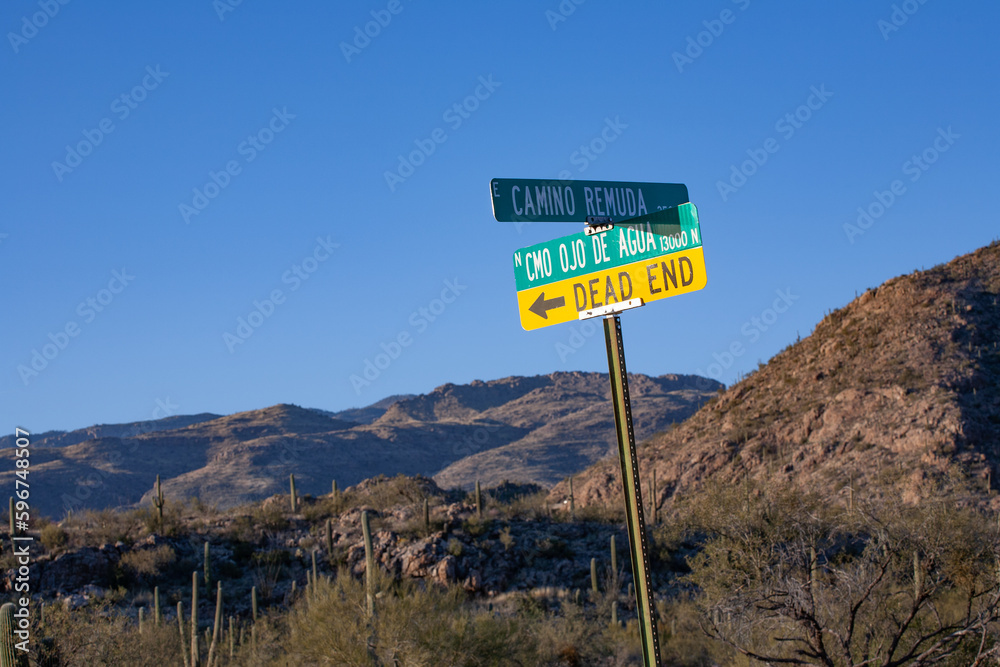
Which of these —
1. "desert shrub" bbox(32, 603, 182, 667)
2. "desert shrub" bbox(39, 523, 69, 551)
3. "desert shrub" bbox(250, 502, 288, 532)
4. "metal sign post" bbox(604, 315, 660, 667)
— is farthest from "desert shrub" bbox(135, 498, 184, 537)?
"metal sign post" bbox(604, 315, 660, 667)

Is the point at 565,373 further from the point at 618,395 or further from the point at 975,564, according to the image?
the point at 618,395

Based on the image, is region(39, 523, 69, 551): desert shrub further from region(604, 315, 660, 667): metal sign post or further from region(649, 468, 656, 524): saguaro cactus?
region(604, 315, 660, 667): metal sign post

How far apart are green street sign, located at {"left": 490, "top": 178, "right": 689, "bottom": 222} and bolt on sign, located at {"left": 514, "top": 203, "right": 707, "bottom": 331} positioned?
0.55 ft

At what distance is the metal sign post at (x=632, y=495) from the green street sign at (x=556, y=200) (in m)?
0.67

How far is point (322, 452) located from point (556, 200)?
7664 cm

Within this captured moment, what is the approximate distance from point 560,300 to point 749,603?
301 inches

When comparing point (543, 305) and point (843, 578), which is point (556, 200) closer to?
point (543, 305)

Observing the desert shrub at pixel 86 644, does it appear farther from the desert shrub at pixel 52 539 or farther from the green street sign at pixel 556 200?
the desert shrub at pixel 52 539

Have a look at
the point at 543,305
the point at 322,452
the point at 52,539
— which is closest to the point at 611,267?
the point at 543,305

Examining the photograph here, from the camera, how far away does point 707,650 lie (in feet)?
62.1

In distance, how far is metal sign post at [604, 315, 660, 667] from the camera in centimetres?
438

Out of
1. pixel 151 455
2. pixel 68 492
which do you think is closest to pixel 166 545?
pixel 68 492

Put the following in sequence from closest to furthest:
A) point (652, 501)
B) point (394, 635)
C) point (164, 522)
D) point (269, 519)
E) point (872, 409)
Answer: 1. point (394, 635)
2. point (164, 522)
3. point (269, 519)
4. point (652, 501)
5. point (872, 409)

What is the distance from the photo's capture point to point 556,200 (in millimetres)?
5031
